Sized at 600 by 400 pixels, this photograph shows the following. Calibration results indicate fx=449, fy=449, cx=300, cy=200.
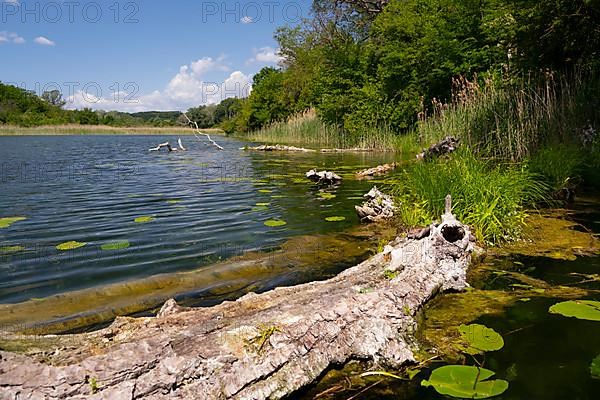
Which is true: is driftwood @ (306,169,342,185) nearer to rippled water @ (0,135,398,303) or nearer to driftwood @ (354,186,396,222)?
rippled water @ (0,135,398,303)

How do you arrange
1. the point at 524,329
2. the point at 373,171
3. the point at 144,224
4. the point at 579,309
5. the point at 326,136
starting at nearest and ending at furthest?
the point at 524,329 → the point at 579,309 → the point at 144,224 → the point at 373,171 → the point at 326,136

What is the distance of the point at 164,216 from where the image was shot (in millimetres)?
6836

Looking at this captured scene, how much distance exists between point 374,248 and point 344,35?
25703 mm

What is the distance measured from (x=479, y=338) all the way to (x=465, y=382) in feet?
1.78

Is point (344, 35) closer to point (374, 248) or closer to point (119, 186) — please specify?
point (119, 186)

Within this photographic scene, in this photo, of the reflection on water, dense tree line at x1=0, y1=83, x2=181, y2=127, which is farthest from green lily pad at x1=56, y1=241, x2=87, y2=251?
dense tree line at x1=0, y1=83, x2=181, y2=127

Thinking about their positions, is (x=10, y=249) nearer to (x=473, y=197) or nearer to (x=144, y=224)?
(x=144, y=224)

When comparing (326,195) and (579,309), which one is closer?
(579,309)

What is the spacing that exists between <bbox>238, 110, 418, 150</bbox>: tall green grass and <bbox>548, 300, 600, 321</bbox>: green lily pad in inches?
555

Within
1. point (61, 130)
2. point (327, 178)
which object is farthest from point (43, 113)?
point (327, 178)

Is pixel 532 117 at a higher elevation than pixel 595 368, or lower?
higher

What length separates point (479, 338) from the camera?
8.41ft

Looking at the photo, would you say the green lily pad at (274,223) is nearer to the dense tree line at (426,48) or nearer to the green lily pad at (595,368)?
the green lily pad at (595,368)

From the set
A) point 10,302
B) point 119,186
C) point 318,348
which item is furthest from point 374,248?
point 119,186
